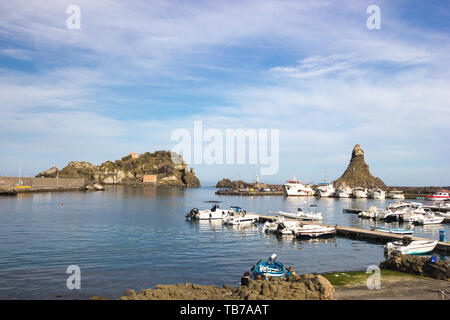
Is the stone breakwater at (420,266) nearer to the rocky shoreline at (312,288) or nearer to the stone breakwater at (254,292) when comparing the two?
the rocky shoreline at (312,288)

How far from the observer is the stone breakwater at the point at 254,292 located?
17128 mm

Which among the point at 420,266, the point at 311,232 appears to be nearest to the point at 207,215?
the point at 311,232

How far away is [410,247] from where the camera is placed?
34.7 m

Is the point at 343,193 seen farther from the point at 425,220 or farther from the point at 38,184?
the point at 38,184

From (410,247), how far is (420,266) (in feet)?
37.4

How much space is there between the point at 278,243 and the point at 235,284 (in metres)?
19.1

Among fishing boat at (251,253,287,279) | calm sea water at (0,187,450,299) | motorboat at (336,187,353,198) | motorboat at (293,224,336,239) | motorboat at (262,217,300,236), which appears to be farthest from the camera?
motorboat at (336,187,353,198)

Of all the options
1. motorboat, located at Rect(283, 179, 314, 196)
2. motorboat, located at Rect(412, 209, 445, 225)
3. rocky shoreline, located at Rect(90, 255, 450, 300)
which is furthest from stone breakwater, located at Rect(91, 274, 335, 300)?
motorboat, located at Rect(283, 179, 314, 196)

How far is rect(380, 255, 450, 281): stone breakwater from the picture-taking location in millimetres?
23094

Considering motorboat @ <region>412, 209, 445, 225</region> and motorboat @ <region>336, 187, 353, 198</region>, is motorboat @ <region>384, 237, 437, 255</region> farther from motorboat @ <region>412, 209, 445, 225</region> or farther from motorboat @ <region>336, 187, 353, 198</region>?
motorboat @ <region>336, 187, 353, 198</region>

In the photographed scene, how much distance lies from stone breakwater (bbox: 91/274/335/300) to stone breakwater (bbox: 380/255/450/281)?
33.3 ft

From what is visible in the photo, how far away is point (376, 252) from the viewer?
3741 centimetres

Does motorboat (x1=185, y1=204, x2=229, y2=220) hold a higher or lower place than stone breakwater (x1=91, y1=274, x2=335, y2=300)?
lower
